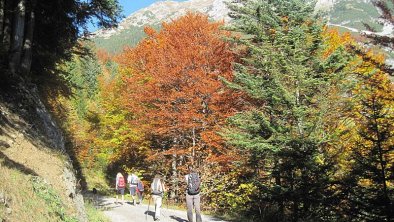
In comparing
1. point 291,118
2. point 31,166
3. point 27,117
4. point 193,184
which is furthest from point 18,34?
point 291,118

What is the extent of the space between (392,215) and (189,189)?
18.2 ft

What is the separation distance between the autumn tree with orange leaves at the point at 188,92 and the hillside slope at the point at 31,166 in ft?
27.5

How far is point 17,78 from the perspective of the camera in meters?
12.7

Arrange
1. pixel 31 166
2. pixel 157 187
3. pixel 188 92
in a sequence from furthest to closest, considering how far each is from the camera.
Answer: pixel 188 92 → pixel 157 187 → pixel 31 166

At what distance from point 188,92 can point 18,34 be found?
9.20 meters

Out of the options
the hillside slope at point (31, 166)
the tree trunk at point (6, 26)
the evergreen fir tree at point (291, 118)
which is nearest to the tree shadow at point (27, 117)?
the hillside slope at point (31, 166)

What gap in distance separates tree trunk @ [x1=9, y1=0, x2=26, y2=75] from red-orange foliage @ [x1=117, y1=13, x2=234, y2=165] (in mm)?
8458

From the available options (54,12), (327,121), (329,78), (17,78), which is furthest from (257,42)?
(17,78)

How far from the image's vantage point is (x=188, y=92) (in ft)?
66.8

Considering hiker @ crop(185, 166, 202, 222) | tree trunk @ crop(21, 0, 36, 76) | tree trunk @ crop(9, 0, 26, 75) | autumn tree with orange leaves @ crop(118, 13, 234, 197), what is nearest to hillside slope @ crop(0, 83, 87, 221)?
tree trunk @ crop(9, 0, 26, 75)

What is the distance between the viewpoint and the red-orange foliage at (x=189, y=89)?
66.8ft

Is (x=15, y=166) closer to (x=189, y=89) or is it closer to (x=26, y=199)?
(x=26, y=199)

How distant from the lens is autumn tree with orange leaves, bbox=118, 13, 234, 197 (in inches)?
802

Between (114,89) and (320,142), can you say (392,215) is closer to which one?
(320,142)
